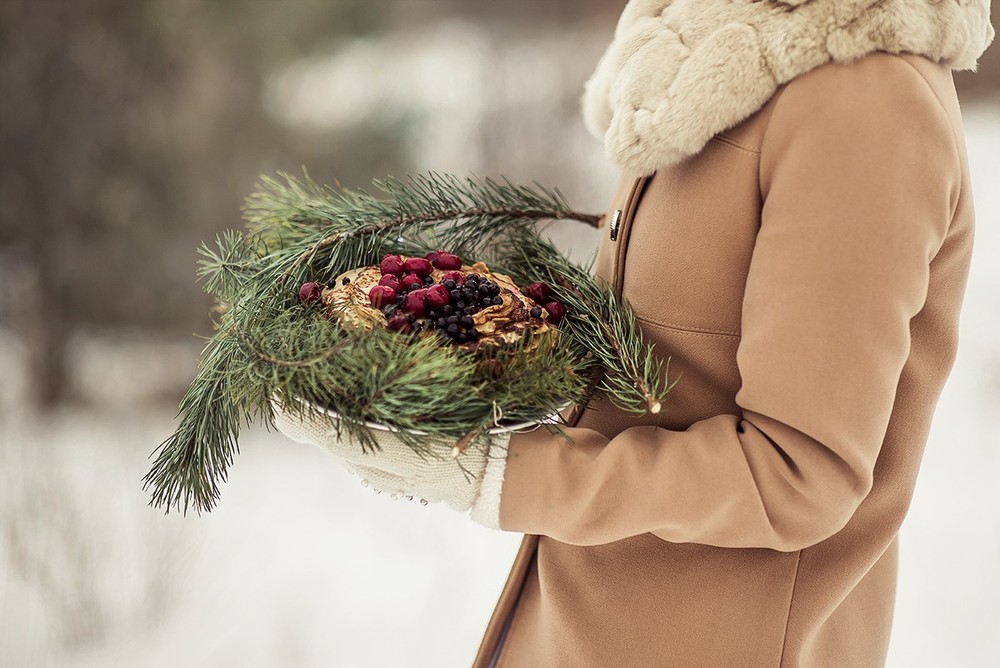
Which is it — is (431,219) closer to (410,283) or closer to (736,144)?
(410,283)

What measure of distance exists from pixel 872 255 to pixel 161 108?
5.69 feet

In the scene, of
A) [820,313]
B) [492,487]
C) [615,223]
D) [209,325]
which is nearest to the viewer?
[820,313]

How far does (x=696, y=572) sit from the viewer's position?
70cm

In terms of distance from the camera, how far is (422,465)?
0.63 meters

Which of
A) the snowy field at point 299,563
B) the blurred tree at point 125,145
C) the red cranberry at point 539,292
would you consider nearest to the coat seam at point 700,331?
the red cranberry at point 539,292

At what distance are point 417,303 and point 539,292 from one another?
0.15 metres

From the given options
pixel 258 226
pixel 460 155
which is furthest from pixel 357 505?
pixel 258 226

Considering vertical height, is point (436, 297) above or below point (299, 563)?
above

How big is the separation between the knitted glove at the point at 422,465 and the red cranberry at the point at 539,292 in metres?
0.15

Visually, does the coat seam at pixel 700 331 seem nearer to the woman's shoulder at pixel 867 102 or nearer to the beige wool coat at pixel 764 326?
the beige wool coat at pixel 764 326

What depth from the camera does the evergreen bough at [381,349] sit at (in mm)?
567

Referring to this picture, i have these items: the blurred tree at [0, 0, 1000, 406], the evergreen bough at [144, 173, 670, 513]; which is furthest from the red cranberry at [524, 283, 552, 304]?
the blurred tree at [0, 0, 1000, 406]

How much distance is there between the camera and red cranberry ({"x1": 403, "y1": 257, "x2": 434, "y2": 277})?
0.69m

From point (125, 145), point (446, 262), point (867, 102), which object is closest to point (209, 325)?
point (125, 145)
